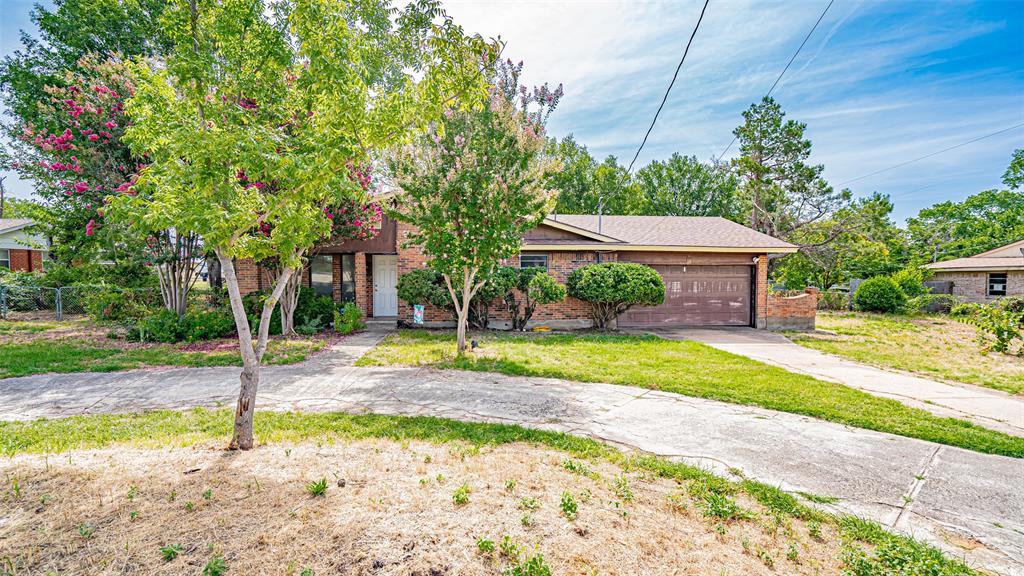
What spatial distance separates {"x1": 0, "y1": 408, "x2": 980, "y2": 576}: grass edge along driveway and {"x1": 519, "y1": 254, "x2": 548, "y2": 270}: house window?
7.92 m

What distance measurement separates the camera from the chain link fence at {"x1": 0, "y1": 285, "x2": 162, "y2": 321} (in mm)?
11203

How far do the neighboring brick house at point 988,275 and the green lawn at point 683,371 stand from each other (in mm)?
19207

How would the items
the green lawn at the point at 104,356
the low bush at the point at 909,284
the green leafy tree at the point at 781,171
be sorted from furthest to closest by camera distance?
the green leafy tree at the point at 781,171 < the low bush at the point at 909,284 < the green lawn at the point at 104,356

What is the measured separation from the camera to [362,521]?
2441 mm

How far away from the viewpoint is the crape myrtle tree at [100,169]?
8.40 meters

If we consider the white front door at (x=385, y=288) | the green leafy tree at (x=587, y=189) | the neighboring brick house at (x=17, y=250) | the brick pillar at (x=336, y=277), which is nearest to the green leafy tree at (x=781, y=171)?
the green leafy tree at (x=587, y=189)

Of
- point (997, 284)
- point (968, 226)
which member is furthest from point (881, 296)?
point (968, 226)

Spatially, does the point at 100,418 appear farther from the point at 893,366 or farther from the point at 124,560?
the point at 893,366

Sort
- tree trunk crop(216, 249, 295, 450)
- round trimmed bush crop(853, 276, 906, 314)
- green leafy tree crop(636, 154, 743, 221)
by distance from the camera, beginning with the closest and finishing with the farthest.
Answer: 1. tree trunk crop(216, 249, 295, 450)
2. round trimmed bush crop(853, 276, 906, 314)
3. green leafy tree crop(636, 154, 743, 221)

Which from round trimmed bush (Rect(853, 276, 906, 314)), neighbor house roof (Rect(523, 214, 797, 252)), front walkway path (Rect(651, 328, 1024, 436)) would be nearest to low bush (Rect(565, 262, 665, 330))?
neighbor house roof (Rect(523, 214, 797, 252))

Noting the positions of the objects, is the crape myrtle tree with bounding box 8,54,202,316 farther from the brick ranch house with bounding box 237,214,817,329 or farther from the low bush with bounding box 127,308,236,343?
the brick ranch house with bounding box 237,214,817,329

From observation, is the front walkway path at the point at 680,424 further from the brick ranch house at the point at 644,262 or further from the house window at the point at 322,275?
the house window at the point at 322,275

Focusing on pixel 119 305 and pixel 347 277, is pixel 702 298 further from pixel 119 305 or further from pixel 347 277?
pixel 119 305

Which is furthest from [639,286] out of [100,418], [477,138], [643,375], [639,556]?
[100,418]
